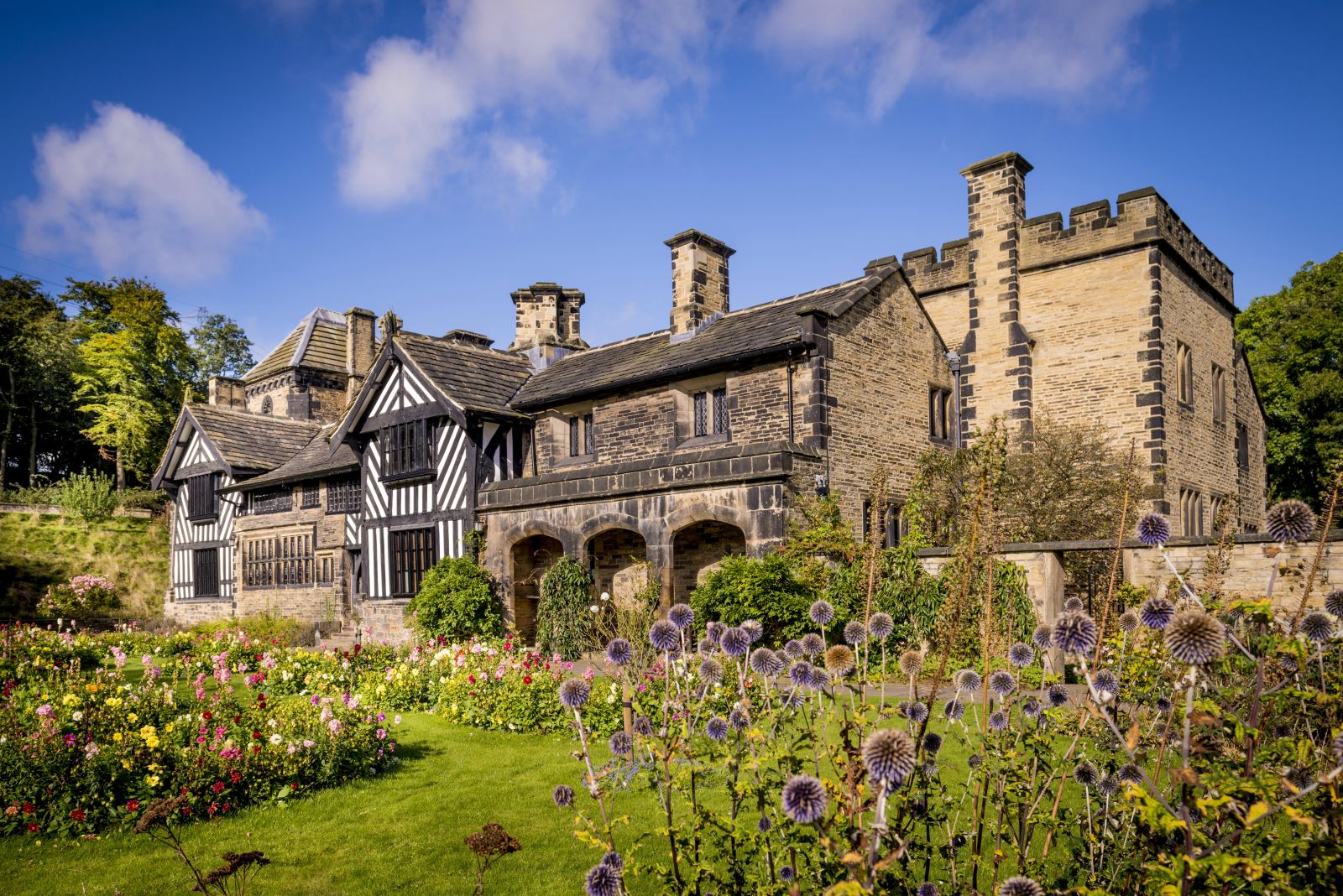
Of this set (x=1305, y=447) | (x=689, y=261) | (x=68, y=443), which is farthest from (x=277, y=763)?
(x=68, y=443)

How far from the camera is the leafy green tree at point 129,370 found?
36719 mm

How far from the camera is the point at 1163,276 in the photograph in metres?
19.0

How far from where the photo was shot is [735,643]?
167 inches

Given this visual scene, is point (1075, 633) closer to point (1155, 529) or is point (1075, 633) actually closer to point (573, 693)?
point (1155, 529)

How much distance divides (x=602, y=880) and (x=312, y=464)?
24349mm

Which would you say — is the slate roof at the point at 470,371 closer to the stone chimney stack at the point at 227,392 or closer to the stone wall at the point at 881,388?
the stone wall at the point at 881,388

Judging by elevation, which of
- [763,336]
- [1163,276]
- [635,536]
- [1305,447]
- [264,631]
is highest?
[1163,276]

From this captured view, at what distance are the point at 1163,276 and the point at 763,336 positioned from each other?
8.99 metres

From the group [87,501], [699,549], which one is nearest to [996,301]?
[699,549]

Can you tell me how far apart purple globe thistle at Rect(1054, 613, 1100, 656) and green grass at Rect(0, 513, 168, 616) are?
102 feet

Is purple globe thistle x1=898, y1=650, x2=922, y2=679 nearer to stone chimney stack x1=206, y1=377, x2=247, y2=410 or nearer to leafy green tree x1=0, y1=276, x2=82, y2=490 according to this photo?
stone chimney stack x1=206, y1=377, x2=247, y2=410

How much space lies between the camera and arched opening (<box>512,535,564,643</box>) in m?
19.0

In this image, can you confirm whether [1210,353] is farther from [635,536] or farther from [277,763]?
[277,763]

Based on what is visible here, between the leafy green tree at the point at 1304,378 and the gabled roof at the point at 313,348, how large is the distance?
112 feet
